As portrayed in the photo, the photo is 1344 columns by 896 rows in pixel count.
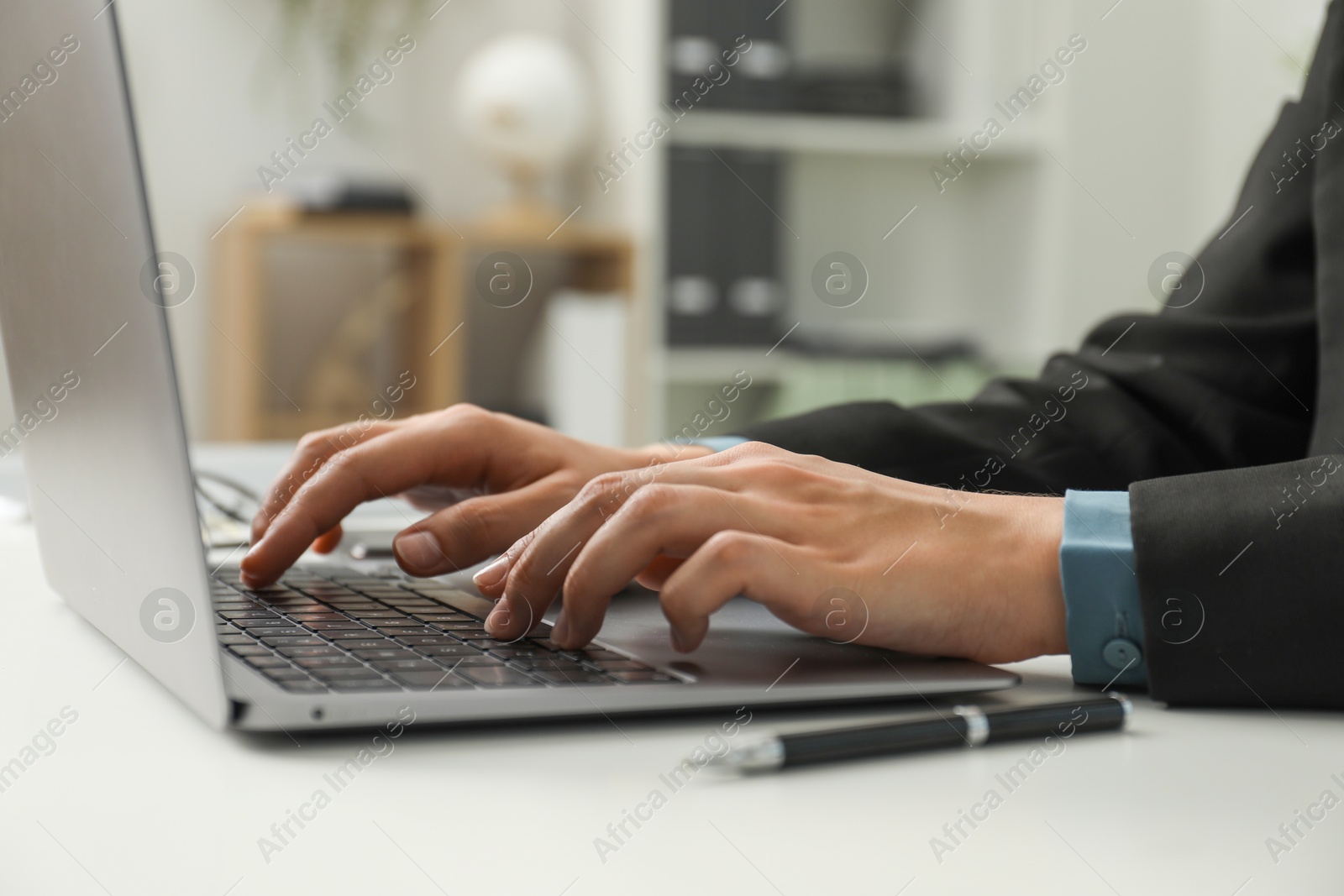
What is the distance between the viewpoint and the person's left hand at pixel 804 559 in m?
0.51

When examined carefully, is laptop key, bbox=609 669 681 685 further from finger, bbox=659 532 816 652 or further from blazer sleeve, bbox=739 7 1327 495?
blazer sleeve, bbox=739 7 1327 495

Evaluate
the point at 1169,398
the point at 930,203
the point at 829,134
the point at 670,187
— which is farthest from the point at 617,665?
the point at 930,203

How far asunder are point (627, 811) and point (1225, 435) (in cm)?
63

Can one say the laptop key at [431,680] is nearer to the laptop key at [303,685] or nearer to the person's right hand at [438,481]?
the laptop key at [303,685]

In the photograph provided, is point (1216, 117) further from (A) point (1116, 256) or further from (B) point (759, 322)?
(B) point (759, 322)

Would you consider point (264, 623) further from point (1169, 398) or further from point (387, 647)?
point (1169, 398)

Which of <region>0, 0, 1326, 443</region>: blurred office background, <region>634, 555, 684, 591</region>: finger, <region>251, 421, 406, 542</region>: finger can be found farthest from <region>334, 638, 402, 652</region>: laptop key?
<region>0, 0, 1326, 443</region>: blurred office background

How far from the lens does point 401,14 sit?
9.21 feet

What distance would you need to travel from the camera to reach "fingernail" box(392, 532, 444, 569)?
662 mm

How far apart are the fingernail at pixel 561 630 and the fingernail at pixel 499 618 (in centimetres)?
3

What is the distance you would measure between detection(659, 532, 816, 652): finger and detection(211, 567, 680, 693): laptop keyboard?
25 mm

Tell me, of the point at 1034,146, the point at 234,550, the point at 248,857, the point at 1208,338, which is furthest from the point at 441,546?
the point at 1034,146

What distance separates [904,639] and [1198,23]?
251cm

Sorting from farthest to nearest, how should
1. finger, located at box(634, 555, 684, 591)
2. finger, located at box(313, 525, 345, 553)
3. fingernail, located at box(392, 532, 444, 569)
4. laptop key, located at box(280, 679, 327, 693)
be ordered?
finger, located at box(313, 525, 345, 553) < fingernail, located at box(392, 532, 444, 569) < finger, located at box(634, 555, 684, 591) < laptop key, located at box(280, 679, 327, 693)
